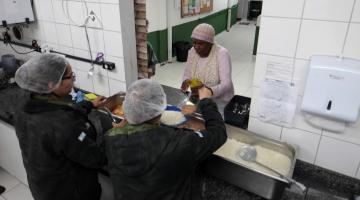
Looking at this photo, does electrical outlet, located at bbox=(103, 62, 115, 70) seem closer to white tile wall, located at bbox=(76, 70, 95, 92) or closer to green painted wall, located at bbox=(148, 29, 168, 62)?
white tile wall, located at bbox=(76, 70, 95, 92)

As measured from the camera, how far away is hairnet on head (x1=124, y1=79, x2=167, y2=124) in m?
1.03

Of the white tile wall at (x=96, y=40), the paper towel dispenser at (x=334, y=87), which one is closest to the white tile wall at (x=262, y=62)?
the paper towel dispenser at (x=334, y=87)

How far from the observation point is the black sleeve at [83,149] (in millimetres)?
1148

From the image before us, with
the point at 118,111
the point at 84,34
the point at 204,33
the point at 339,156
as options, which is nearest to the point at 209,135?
the point at 339,156

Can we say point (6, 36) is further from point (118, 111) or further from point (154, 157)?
point (154, 157)

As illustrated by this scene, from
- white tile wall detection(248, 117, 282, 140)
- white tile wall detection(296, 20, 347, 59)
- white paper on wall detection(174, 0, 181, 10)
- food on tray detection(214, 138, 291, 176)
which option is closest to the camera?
white tile wall detection(296, 20, 347, 59)

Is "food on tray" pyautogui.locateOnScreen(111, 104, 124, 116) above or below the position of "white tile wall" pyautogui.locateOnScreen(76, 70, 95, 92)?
below

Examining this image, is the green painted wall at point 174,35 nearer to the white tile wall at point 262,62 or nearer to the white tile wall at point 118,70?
the white tile wall at point 118,70

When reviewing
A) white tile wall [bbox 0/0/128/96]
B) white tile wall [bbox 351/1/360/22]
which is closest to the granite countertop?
white tile wall [bbox 351/1/360/22]

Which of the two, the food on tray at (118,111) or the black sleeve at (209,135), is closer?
the black sleeve at (209,135)

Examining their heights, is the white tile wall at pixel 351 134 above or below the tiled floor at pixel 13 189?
above

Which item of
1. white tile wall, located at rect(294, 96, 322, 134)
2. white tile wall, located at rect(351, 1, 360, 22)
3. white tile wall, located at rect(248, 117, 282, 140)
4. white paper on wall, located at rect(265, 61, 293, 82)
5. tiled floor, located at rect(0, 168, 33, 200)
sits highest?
white tile wall, located at rect(351, 1, 360, 22)

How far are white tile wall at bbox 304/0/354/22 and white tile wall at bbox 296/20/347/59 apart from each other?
0.02 metres

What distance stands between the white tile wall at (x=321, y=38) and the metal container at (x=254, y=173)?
48 centimetres
